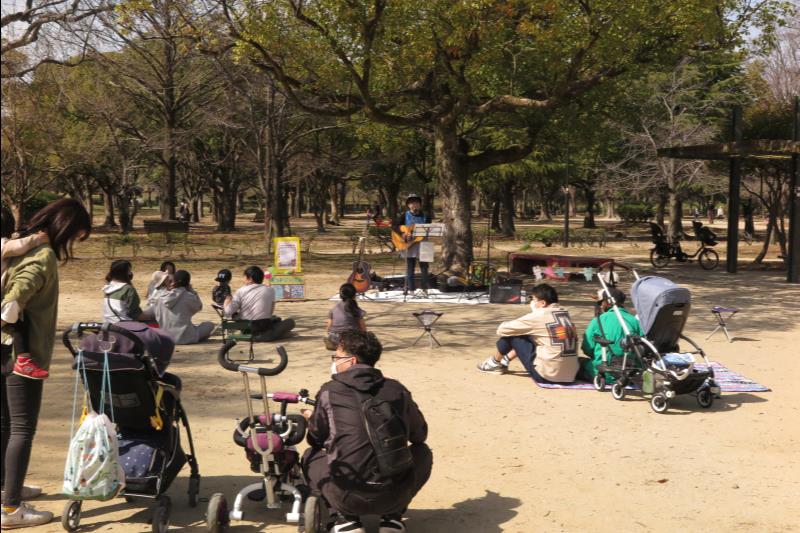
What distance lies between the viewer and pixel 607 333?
838 cm

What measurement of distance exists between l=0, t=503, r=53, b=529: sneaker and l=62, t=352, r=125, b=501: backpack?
0.53 meters

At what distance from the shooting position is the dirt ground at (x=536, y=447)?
16.7ft

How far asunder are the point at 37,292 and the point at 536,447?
12.8ft

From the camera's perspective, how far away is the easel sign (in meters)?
15.8

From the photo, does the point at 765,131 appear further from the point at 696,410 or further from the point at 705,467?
the point at 705,467

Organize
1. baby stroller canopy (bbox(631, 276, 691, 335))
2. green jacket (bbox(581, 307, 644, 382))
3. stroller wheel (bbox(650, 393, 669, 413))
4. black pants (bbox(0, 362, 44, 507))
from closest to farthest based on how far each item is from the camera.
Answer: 1. black pants (bbox(0, 362, 44, 507))
2. stroller wheel (bbox(650, 393, 669, 413))
3. baby stroller canopy (bbox(631, 276, 691, 335))
4. green jacket (bbox(581, 307, 644, 382))

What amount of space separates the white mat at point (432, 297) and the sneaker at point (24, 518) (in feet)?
35.5

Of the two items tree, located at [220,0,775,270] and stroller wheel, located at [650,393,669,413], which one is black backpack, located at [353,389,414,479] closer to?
stroller wheel, located at [650,393,669,413]

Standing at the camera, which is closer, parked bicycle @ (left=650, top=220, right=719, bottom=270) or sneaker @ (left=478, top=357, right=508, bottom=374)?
sneaker @ (left=478, top=357, right=508, bottom=374)

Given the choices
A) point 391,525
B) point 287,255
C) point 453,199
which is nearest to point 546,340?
point 391,525

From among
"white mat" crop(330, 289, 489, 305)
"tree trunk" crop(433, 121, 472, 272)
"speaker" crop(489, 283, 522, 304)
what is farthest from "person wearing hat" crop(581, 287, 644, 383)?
"tree trunk" crop(433, 121, 472, 272)

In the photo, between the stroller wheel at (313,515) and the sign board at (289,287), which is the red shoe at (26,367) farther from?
the sign board at (289,287)

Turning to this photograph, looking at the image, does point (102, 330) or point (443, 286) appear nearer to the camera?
point (102, 330)

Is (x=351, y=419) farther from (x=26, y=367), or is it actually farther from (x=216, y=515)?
(x=26, y=367)
